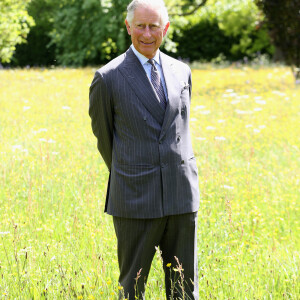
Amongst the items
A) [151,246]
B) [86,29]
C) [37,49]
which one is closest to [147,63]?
[151,246]

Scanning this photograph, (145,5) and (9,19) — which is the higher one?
(145,5)

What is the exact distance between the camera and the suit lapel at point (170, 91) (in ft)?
8.43

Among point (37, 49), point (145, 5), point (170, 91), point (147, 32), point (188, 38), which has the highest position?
point (145, 5)

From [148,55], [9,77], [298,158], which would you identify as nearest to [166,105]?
[148,55]

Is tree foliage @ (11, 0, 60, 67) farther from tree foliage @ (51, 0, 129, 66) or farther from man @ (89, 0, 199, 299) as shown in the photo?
man @ (89, 0, 199, 299)

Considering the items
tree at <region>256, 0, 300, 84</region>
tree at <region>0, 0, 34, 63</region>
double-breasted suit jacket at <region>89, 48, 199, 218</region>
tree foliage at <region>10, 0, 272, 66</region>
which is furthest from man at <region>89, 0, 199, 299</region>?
tree foliage at <region>10, 0, 272, 66</region>

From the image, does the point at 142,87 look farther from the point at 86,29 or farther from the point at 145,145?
the point at 86,29

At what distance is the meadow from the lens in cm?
325

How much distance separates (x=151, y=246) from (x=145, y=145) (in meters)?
0.56

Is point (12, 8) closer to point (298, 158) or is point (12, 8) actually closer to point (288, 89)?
point (288, 89)

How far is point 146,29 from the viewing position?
98.9 inches

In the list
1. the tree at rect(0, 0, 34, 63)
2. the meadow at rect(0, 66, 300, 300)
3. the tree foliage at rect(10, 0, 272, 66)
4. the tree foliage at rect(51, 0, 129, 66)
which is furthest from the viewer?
the tree foliage at rect(10, 0, 272, 66)

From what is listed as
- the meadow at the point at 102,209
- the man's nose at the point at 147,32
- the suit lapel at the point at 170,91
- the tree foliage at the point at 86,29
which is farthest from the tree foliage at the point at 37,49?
the man's nose at the point at 147,32

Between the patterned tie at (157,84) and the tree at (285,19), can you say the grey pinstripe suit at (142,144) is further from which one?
the tree at (285,19)
